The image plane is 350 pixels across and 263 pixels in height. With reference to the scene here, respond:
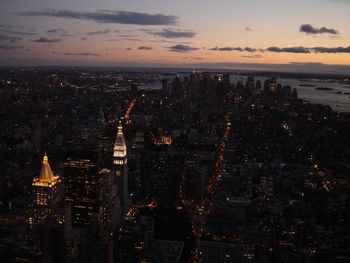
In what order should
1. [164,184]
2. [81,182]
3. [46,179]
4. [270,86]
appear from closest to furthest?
[46,179]
[81,182]
[164,184]
[270,86]

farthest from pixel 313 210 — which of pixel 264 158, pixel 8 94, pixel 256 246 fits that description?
pixel 8 94

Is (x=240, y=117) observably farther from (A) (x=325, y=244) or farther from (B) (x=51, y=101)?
(A) (x=325, y=244)

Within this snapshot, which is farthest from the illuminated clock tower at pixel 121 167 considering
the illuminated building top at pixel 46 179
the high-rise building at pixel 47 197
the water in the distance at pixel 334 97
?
the water in the distance at pixel 334 97

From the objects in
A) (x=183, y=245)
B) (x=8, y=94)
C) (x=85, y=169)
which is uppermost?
(x=8, y=94)

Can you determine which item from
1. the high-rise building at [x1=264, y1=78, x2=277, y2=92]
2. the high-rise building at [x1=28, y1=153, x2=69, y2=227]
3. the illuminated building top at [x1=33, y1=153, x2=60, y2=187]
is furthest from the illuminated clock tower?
the high-rise building at [x1=264, y1=78, x2=277, y2=92]

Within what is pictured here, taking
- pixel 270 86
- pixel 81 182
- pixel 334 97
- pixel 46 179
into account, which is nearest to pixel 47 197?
pixel 46 179

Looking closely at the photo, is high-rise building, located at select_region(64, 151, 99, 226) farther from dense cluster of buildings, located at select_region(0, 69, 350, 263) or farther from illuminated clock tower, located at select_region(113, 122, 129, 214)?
illuminated clock tower, located at select_region(113, 122, 129, 214)

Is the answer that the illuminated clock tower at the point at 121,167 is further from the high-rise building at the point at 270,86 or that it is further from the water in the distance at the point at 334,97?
the high-rise building at the point at 270,86

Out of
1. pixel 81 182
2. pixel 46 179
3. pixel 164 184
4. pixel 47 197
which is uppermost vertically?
pixel 46 179

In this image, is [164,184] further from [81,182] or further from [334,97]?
[334,97]
